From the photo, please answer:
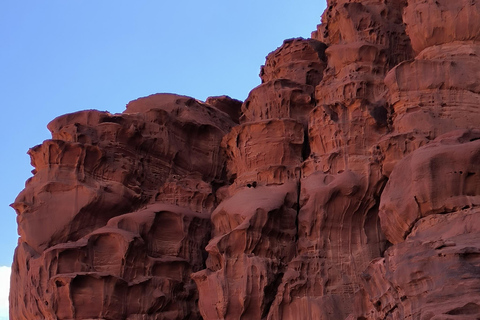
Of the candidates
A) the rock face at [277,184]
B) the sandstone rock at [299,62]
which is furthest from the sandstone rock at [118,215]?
the sandstone rock at [299,62]

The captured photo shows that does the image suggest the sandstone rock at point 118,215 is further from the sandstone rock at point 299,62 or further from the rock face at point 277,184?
Answer: the sandstone rock at point 299,62

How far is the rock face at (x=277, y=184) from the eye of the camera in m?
20.2

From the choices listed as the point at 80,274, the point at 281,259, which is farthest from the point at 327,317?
the point at 80,274

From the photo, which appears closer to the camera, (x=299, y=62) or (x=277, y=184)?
(x=277, y=184)

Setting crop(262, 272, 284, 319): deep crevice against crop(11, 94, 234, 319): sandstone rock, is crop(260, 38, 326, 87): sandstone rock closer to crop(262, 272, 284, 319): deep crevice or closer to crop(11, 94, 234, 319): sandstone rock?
crop(11, 94, 234, 319): sandstone rock

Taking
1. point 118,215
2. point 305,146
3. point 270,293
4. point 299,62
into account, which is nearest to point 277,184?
point 305,146

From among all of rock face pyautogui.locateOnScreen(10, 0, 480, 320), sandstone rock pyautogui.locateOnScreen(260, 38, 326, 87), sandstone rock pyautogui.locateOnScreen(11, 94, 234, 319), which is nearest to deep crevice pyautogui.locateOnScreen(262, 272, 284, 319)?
rock face pyautogui.locateOnScreen(10, 0, 480, 320)

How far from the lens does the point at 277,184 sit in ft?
81.3

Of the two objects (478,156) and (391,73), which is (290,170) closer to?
(391,73)

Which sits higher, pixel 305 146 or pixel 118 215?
pixel 305 146

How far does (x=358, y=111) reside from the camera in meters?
23.8

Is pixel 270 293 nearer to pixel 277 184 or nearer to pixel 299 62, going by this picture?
pixel 277 184

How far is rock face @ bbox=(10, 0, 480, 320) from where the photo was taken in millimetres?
20234

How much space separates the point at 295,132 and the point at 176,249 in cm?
517
